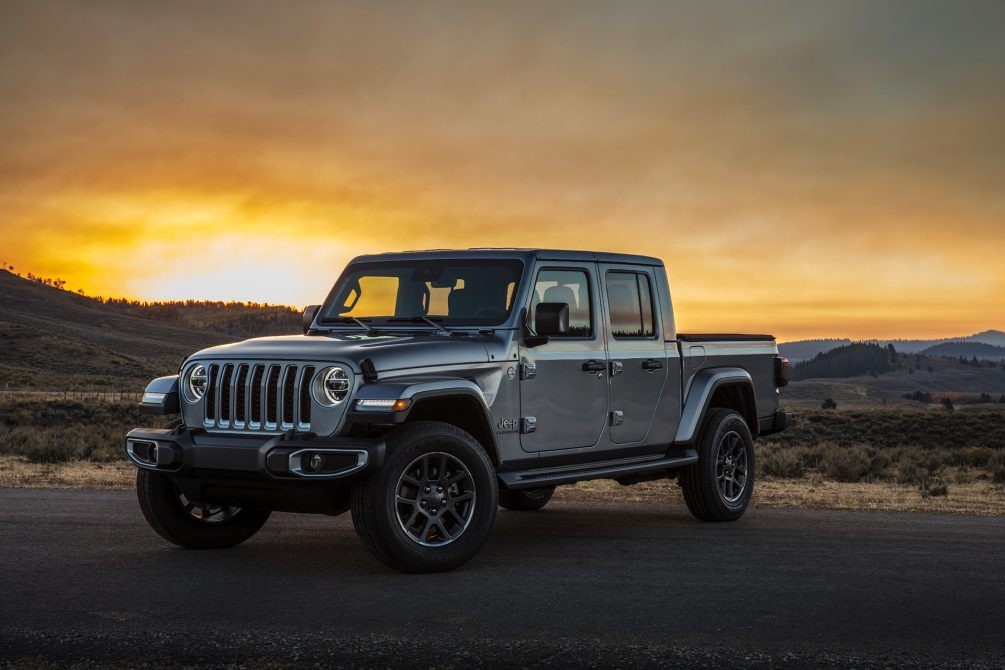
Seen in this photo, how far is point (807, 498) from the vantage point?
47.2 feet

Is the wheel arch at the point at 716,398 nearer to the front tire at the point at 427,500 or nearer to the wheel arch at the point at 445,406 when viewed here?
the wheel arch at the point at 445,406

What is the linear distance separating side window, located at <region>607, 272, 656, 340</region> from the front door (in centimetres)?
26

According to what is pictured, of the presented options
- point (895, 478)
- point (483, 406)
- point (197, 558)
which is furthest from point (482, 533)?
point (895, 478)

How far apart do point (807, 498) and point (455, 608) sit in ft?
29.5

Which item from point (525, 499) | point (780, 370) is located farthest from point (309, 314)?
point (780, 370)

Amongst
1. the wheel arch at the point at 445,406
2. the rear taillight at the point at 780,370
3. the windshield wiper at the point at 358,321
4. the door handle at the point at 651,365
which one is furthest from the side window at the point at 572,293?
the rear taillight at the point at 780,370

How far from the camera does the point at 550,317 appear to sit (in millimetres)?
8172

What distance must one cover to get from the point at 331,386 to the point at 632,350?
321 cm

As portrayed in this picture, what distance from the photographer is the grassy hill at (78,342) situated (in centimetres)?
9446

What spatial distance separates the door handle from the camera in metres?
9.77

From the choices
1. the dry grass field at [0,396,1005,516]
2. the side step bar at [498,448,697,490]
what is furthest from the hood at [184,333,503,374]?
the dry grass field at [0,396,1005,516]

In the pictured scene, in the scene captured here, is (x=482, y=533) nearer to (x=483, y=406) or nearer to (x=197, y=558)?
(x=483, y=406)

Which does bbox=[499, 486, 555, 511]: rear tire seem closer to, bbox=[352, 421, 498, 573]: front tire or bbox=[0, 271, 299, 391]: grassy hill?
bbox=[352, 421, 498, 573]: front tire

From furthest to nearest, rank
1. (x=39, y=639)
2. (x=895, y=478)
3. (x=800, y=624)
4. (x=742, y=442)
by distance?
(x=895, y=478), (x=742, y=442), (x=800, y=624), (x=39, y=639)
